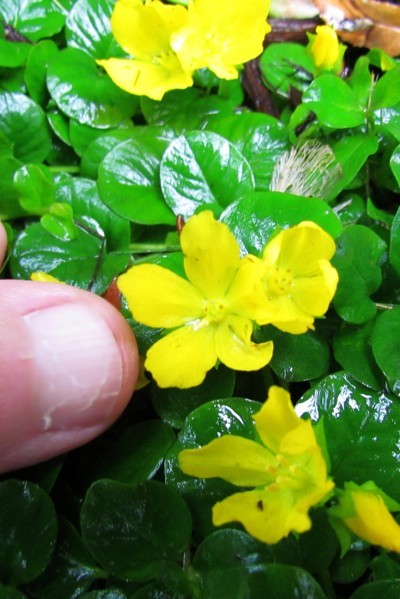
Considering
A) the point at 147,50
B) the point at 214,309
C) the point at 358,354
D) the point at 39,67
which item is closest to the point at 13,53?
the point at 39,67

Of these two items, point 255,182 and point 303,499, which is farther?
point 255,182

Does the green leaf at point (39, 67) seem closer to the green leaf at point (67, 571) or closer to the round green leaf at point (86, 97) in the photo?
the round green leaf at point (86, 97)

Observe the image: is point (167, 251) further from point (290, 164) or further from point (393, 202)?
point (393, 202)

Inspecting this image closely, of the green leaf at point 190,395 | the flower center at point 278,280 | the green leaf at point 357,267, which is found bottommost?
the green leaf at point 190,395

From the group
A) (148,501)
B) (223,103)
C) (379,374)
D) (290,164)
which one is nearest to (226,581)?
(148,501)

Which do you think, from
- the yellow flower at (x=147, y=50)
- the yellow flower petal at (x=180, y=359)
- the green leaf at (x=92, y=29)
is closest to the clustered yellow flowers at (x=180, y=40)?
the yellow flower at (x=147, y=50)

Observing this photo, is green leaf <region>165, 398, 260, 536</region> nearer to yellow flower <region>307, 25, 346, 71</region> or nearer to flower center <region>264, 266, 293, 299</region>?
flower center <region>264, 266, 293, 299</region>
